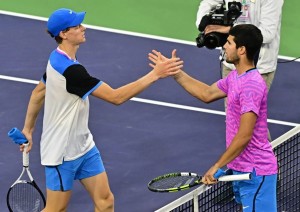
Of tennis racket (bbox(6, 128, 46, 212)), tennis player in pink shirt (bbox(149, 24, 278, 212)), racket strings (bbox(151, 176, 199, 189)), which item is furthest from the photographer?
tennis racket (bbox(6, 128, 46, 212))

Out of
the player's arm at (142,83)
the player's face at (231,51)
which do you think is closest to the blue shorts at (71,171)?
the player's arm at (142,83)

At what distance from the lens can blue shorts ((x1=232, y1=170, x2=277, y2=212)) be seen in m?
11.9

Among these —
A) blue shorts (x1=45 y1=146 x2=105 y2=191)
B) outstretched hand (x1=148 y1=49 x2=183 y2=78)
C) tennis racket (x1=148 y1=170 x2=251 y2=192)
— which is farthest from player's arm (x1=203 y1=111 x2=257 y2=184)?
blue shorts (x1=45 y1=146 x2=105 y2=191)

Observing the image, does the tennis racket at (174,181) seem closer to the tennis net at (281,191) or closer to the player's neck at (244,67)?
the tennis net at (281,191)

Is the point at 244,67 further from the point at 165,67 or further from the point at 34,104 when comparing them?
the point at 34,104

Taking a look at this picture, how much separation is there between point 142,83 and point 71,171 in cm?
128

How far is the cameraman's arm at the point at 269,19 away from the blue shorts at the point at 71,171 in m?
2.87

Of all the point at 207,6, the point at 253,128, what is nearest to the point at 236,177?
the point at 253,128

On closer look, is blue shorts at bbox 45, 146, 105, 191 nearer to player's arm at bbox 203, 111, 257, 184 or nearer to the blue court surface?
the blue court surface

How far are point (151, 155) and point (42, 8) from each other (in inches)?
210

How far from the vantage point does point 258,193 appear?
1186 centimetres

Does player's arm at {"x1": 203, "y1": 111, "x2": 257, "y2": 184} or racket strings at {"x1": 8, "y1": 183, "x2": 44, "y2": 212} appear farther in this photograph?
racket strings at {"x1": 8, "y1": 183, "x2": 44, "y2": 212}

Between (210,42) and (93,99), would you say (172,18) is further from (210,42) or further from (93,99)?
(210,42)

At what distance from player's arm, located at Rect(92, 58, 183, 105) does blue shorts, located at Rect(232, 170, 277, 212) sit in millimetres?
1332
